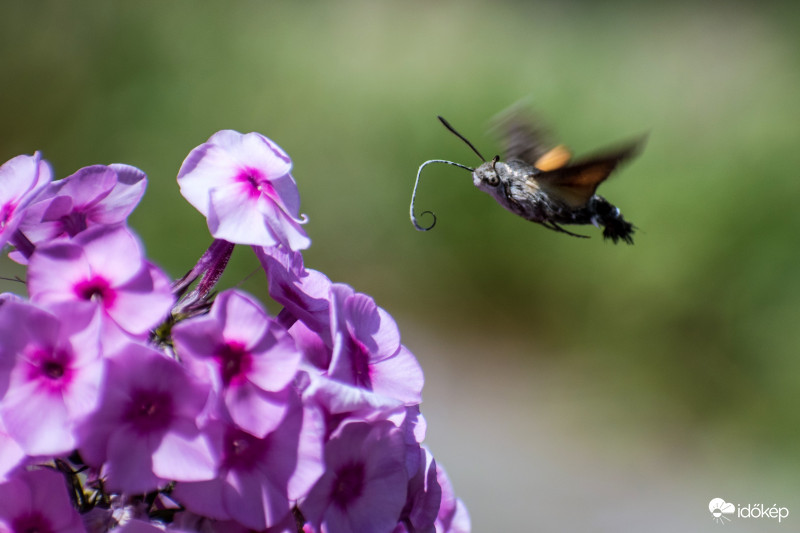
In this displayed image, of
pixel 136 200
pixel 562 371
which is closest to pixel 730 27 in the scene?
pixel 562 371

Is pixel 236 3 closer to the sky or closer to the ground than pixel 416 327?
closer to the sky

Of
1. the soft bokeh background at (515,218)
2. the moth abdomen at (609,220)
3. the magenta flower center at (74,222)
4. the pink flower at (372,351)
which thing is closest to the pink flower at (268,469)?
the pink flower at (372,351)

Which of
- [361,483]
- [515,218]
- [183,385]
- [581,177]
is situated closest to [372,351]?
[361,483]

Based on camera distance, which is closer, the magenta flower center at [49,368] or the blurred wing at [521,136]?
the magenta flower center at [49,368]

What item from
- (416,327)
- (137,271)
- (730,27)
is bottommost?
(416,327)

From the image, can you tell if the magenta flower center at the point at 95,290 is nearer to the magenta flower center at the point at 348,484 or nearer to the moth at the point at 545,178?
the magenta flower center at the point at 348,484

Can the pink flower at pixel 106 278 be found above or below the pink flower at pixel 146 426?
above

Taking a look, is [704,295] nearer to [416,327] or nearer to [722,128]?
[722,128]
